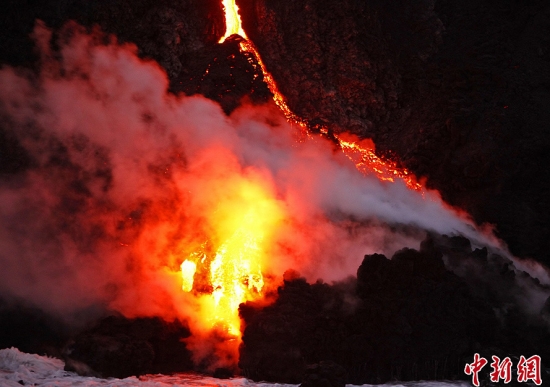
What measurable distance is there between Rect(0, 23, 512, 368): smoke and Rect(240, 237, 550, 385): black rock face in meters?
1.47

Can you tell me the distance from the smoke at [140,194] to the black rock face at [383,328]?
1468mm

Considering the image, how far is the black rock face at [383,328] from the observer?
15148 mm

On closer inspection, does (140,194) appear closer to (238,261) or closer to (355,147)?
(238,261)

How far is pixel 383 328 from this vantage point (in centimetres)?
1527

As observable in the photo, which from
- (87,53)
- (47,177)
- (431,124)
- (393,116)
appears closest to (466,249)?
(431,124)

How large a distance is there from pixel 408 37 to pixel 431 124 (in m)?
4.74

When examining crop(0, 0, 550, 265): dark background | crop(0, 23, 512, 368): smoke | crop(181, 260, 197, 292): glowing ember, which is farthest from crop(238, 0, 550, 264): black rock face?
crop(181, 260, 197, 292): glowing ember

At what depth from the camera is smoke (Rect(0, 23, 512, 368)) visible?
1825 centimetres

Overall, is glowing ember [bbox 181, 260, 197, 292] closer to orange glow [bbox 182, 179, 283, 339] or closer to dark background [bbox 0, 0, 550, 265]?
orange glow [bbox 182, 179, 283, 339]

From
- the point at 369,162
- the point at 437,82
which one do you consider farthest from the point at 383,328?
the point at 437,82

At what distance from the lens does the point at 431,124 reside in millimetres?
24609

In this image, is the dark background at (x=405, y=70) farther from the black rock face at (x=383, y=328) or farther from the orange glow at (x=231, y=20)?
the black rock face at (x=383, y=328)

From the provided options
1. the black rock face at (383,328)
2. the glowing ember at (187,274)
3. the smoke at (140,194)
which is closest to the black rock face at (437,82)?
the smoke at (140,194)

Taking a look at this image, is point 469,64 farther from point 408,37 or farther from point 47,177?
point 47,177
